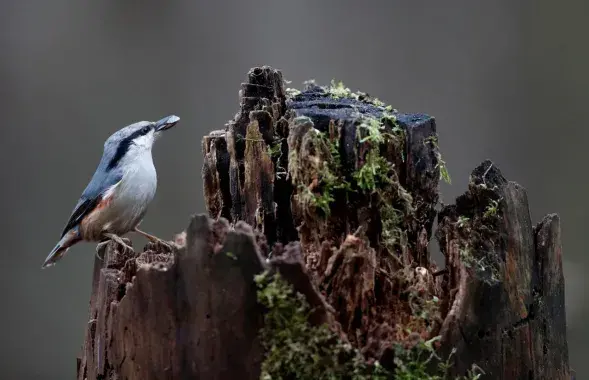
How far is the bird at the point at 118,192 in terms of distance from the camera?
6.72 feet

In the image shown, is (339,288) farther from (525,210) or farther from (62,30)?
(62,30)

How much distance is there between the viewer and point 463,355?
1211 mm

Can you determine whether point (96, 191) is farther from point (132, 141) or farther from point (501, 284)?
point (501, 284)

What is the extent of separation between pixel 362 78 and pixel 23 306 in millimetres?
2216

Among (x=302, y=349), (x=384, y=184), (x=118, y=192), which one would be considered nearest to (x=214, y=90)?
(x=118, y=192)

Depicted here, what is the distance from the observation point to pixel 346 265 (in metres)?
1.22

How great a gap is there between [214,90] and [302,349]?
2378mm

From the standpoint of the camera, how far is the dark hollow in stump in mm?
1159

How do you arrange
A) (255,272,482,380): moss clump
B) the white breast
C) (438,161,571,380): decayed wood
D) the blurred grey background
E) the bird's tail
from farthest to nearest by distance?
the blurred grey background
the bird's tail
the white breast
(438,161,571,380): decayed wood
(255,272,482,380): moss clump

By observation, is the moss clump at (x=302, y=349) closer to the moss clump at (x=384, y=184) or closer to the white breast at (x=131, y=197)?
the moss clump at (x=384, y=184)


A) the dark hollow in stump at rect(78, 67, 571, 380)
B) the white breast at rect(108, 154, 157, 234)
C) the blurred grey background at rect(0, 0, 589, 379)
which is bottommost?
the dark hollow in stump at rect(78, 67, 571, 380)

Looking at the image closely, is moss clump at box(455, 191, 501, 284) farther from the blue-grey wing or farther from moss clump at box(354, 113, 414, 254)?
the blue-grey wing

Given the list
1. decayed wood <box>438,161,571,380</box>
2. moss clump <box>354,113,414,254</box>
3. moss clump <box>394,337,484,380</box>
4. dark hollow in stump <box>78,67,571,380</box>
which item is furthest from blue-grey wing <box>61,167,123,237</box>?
moss clump <box>394,337,484,380</box>

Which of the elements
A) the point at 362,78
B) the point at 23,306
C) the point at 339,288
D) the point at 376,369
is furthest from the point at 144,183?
the point at 23,306
